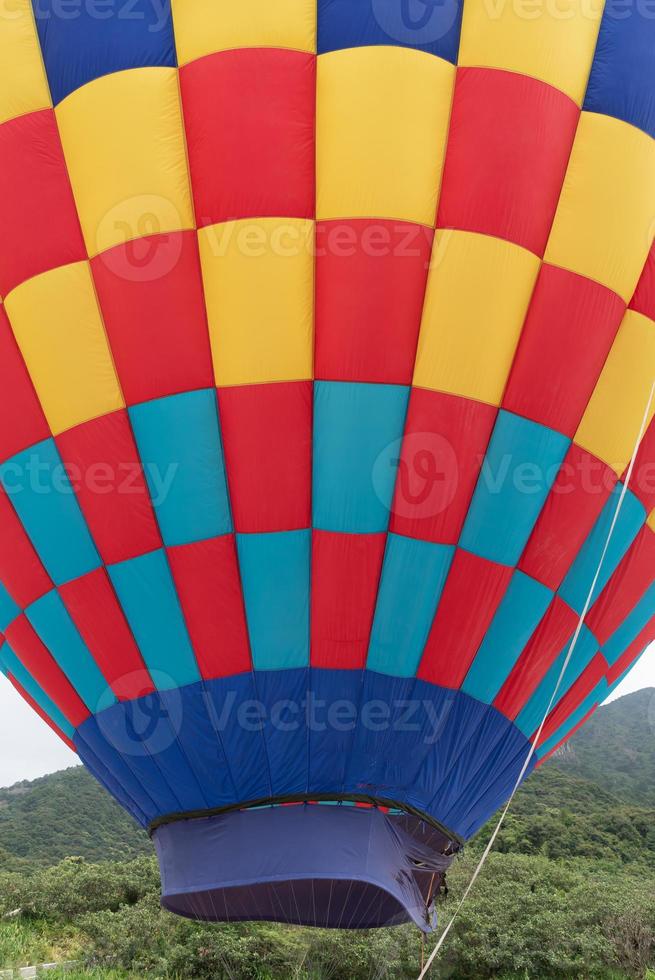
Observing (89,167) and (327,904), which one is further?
(327,904)

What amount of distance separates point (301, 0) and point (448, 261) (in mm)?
1283

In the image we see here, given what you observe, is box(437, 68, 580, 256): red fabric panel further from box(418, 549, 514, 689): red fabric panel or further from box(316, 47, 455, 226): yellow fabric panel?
box(418, 549, 514, 689): red fabric panel

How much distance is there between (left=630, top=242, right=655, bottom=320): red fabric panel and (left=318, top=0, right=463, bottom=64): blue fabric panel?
1.39 meters

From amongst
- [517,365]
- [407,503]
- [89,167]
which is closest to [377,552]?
[407,503]

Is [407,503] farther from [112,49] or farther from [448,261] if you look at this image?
[112,49]

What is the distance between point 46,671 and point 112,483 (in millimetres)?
1184

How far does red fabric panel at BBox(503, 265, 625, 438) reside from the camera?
3871mm

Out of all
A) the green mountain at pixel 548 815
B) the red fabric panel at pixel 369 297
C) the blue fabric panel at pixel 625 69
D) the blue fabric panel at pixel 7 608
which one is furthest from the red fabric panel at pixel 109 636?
the green mountain at pixel 548 815

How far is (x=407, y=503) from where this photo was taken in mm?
3885

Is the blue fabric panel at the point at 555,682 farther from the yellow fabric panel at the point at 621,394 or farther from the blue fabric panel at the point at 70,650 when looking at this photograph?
the blue fabric panel at the point at 70,650

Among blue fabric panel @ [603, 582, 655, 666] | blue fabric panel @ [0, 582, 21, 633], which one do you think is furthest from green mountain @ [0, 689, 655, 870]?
blue fabric panel @ [0, 582, 21, 633]

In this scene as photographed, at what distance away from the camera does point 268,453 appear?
3.84m

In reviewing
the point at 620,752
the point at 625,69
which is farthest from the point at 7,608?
the point at 620,752

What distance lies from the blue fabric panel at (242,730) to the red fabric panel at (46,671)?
767 millimetres
